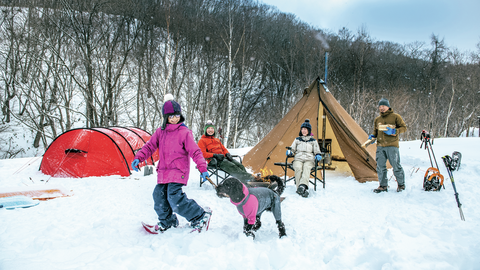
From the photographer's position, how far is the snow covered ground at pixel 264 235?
1730 mm

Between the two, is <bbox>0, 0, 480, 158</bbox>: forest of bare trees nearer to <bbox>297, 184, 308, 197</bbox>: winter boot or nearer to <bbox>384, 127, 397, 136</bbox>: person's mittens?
<bbox>297, 184, 308, 197</bbox>: winter boot

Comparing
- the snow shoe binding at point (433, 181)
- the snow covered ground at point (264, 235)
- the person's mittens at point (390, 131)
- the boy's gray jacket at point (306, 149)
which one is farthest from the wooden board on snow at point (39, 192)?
the snow shoe binding at point (433, 181)

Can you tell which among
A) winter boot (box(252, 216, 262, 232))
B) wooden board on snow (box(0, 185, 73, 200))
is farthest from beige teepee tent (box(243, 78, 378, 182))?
wooden board on snow (box(0, 185, 73, 200))

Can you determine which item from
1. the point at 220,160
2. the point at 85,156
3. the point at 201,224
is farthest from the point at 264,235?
the point at 85,156

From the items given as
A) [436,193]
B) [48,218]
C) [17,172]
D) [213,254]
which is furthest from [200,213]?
[17,172]

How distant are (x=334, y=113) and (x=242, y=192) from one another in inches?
156

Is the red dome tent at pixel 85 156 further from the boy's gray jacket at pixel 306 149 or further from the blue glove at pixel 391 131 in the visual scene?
the blue glove at pixel 391 131

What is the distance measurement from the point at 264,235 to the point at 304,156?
2189mm

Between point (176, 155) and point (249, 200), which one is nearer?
point (249, 200)

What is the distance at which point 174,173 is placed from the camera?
231 centimetres

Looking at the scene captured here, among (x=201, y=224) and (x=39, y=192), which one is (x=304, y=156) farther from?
(x=39, y=192)

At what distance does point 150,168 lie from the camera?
534 centimetres

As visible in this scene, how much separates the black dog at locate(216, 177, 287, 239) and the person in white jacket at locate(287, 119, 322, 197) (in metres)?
1.60

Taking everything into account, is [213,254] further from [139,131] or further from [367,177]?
[139,131]
